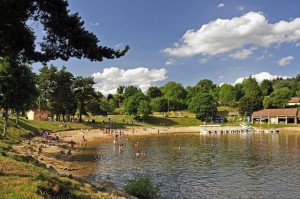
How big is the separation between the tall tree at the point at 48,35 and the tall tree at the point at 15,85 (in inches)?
1226

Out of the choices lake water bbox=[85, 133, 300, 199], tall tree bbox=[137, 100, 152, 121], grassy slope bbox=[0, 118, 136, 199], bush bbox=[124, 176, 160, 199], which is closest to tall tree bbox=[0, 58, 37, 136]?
lake water bbox=[85, 133, 300, 199]

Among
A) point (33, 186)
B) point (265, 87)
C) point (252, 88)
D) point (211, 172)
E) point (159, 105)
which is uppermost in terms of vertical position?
point (265, 87)

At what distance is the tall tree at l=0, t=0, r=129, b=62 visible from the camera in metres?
17.7

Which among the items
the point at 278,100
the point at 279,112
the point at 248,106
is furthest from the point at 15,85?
the point at 278,100

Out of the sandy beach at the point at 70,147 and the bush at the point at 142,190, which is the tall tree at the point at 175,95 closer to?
the sandy beach at the point at 70,147

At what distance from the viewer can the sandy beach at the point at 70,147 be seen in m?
39.9

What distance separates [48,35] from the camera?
19.7 meters

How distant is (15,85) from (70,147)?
16.8m

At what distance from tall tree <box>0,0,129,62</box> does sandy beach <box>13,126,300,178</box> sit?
15.0 m

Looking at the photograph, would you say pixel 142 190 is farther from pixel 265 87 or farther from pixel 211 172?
pixel 265 87

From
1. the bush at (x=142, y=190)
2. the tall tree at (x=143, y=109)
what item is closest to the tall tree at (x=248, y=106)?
the tall tree at (x=143, y=109)

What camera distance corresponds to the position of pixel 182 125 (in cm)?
13162

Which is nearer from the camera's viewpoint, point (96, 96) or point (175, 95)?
point (96, 96)

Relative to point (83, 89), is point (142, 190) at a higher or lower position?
lower
